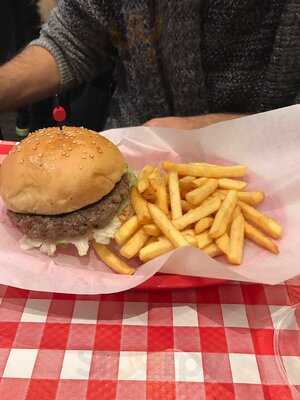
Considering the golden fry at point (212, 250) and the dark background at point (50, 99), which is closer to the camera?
the golden fry at point (212, 250)

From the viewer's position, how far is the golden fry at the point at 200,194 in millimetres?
1318

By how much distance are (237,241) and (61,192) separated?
48 cm

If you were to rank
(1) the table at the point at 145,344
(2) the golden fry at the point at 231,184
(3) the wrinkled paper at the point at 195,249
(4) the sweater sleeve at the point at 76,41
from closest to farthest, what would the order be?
(1) the table at the point at 145,344
(3) the wrinkled paper at the point at 195,249
(2) the golden fry at the point at 231,184
(4) the sweater sleeve at the point at 76,41

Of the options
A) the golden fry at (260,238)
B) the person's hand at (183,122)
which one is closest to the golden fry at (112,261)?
the golden fry at (260,238)

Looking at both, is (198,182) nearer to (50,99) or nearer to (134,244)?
(134,244)

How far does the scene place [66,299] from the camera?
4.08 feet

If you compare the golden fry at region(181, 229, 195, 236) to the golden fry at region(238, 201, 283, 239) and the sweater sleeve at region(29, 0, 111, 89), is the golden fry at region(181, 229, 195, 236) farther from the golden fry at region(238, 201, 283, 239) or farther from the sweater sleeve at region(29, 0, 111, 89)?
the sweater sleeve at region(29, 0, 111, 89)

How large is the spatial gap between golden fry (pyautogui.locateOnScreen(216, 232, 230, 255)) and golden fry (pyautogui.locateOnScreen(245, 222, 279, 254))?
0.29 ft

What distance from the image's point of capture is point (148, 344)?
1122mm

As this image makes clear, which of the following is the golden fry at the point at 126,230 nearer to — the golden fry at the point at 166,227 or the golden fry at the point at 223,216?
the golden fry at the point at 166,227

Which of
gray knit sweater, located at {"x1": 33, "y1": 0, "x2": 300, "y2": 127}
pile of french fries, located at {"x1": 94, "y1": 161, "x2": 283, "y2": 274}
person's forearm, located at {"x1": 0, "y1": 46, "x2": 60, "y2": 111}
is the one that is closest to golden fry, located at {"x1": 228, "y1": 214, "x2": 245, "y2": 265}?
pile of french fries, located at {"x1": 94, "y1": 161, "x2": 283, "y2": 274}

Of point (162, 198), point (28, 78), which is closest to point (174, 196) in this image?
point (162, 198)

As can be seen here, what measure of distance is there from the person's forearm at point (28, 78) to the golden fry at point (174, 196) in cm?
107

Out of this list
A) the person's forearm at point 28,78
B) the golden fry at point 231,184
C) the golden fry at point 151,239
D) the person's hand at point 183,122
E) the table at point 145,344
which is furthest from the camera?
the person's forearm at point 28,78
